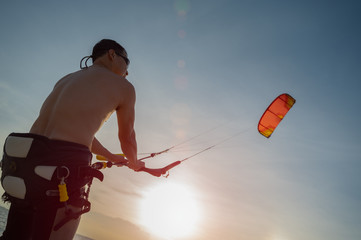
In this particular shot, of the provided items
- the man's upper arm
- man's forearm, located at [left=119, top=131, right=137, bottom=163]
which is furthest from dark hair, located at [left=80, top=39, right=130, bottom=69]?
man's forearm, located at [left=119, top=131, right=137, bottom=163]

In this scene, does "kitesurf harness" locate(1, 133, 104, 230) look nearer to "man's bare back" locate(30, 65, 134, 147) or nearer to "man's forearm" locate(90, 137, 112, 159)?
"man's bare back" locate(30, 65, 134, 147)

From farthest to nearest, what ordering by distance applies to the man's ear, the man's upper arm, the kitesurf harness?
the man's ear < the man's upper arm < the kitesurf harness

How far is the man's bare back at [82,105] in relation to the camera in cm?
232

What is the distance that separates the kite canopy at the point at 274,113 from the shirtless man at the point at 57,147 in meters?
10.6

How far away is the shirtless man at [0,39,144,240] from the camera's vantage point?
207 centimetres

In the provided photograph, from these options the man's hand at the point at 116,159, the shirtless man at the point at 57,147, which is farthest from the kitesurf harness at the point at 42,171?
the man's hand at the point at 116,159

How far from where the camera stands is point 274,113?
12148 millimetres

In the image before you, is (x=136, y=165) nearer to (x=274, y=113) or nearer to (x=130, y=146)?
(x=130, y=146)

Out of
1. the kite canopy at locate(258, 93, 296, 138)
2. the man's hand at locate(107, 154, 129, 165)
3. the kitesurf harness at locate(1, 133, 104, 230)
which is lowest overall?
the kitesurf harness at locate(1, 133, 104, 230)

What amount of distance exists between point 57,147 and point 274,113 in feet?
38.3

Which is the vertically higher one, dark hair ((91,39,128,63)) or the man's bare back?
dark hair ((91,39,128,63))

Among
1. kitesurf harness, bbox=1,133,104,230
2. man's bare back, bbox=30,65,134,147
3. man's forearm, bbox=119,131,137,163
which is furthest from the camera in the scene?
man's forearm, bbox=119,131,137,163

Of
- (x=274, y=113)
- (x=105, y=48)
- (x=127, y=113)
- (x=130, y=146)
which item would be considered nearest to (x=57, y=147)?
(x=127, y=113)

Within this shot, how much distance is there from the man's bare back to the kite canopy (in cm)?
1068
